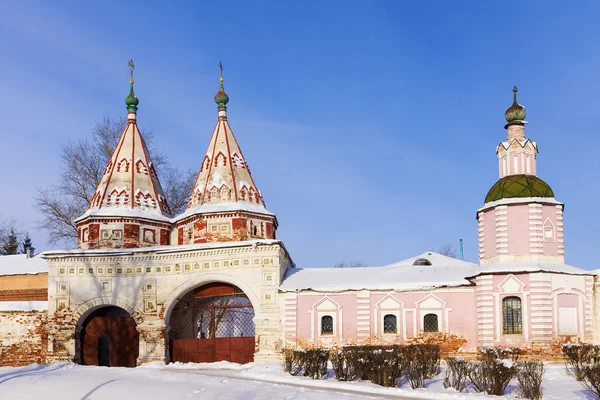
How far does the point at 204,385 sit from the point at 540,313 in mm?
10381

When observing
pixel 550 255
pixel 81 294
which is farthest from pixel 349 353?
pixel 81 294

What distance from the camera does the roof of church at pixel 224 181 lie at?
1013 inches

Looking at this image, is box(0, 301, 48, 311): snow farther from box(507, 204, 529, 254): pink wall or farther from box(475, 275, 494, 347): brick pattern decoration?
box(507, 204, 529, 254): pink wall

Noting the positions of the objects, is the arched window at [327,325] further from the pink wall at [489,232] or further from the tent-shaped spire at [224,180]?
the pink wall at [489,232]

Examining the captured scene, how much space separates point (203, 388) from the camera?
14820 mm

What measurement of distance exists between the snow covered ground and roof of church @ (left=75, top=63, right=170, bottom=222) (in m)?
9.05

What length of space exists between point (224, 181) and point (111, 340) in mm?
6458

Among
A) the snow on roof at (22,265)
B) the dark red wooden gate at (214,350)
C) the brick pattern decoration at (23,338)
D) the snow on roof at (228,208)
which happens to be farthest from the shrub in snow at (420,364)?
the snow on roof at (22,265)

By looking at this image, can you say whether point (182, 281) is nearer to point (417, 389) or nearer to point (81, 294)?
point (81, 294)

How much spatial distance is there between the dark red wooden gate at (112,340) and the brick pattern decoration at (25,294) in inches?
202

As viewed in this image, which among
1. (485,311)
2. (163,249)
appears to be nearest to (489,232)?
(485,311)

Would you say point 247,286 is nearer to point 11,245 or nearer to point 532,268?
point 532,268

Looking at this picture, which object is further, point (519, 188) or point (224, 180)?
point (224, 180)

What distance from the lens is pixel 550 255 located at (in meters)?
22.0
